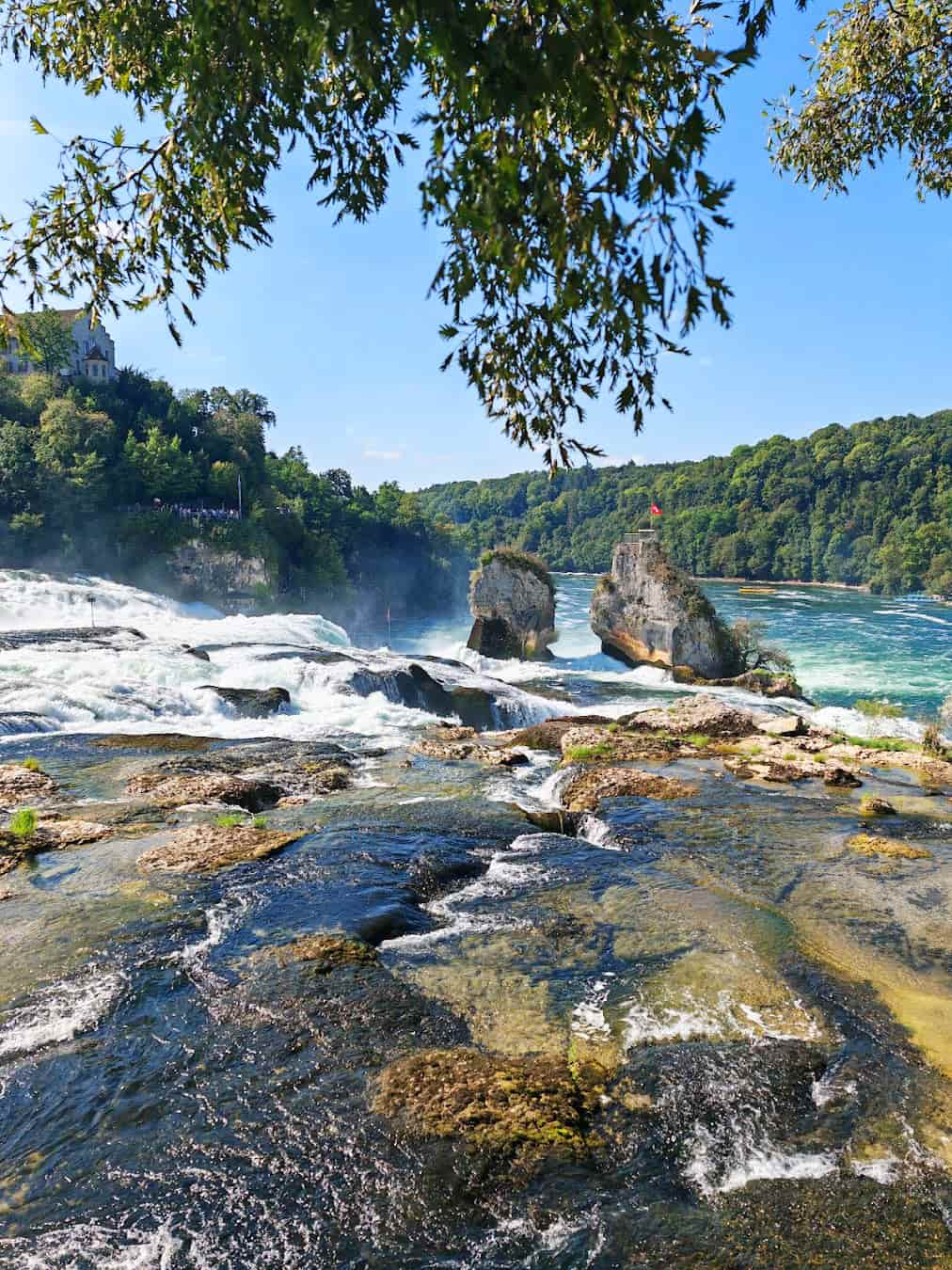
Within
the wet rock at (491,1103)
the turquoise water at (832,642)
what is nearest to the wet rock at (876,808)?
the wet rock at (491,1103)

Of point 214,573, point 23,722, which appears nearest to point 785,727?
point 23,722

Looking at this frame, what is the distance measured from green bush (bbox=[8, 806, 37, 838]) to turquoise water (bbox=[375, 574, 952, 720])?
2647 cm

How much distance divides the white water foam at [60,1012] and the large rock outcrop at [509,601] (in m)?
36.7

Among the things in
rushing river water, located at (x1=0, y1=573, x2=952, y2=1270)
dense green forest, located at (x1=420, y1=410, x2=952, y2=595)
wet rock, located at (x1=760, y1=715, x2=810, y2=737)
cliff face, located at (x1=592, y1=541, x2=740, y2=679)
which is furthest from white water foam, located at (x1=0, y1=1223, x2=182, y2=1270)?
dense green forest, located at (x1=420, y1=410, x2=952, y2=595)

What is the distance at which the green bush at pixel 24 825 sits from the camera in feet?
30.2

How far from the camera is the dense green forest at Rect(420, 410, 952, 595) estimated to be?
109250 millimetres

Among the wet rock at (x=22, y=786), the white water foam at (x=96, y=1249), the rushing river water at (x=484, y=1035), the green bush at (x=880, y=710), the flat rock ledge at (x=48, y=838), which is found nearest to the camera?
the white water foam at (x=96, y=1249)

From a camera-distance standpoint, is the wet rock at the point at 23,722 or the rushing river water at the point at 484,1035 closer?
the rushing river water at the point at 484,1035

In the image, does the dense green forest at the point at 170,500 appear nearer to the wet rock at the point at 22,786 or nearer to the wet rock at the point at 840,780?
the wet rock at the point at 22,786

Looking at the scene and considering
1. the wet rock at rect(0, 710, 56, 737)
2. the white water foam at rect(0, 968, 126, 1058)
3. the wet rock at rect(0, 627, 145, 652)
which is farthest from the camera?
the wet rock at rect(0, 627, 145, 652)

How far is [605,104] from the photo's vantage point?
3139 millimetres

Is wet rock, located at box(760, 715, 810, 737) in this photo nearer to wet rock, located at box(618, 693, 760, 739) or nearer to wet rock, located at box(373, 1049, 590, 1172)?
wet rock, located at box(618, 693, 760, 739)

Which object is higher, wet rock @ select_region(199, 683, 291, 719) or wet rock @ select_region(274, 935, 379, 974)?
wet rock @ select_region(274, 935, 379, 974)

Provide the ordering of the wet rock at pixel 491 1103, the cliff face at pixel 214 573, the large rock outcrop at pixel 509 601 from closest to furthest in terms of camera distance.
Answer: the wet rock at pixel 491 1103 → the large rock outcrop at pixel 509 601 → the cliff face at pixel 214 573
